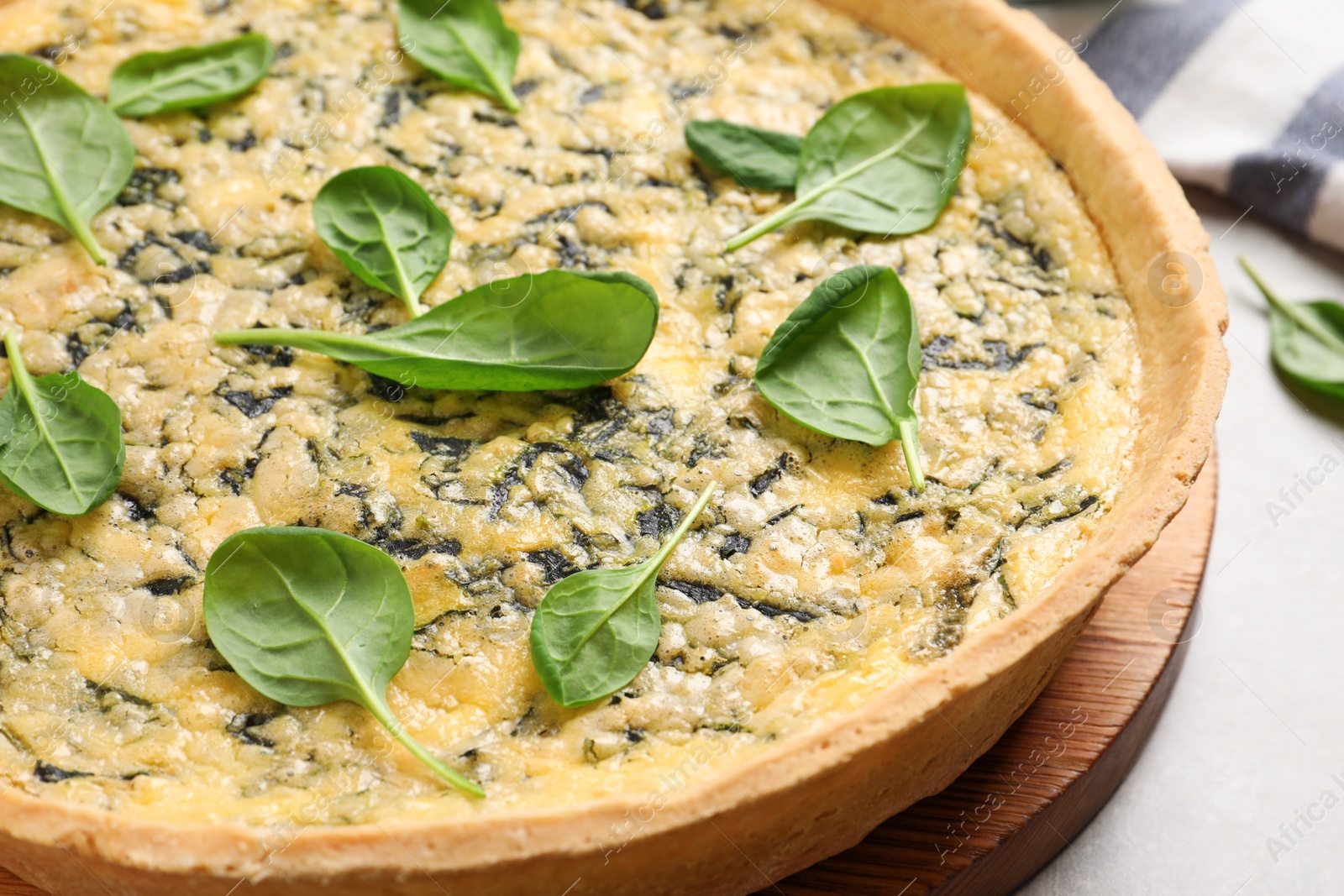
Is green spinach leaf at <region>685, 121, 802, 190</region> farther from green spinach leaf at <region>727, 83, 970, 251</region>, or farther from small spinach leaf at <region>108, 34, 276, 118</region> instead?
small spinach leaf at <region>108, 34, 276, 118</region>

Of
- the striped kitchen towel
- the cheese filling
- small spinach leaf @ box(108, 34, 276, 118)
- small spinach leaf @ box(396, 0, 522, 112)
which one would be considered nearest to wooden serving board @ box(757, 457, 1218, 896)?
the cheese filling

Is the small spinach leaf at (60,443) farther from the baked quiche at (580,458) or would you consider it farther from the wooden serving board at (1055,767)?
the wooden serving board at (1055,767)

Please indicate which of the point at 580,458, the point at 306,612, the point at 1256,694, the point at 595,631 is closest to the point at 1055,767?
the point at 1256,694

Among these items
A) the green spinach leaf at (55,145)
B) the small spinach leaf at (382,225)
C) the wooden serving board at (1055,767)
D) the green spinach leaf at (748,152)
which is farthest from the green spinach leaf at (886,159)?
the green spinach leaf at (55,145)

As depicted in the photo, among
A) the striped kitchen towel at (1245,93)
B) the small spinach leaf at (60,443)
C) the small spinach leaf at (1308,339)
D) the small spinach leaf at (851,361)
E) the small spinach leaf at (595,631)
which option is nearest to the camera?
the small spinach leaf at (595,631)

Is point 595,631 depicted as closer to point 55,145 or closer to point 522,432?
point 522,432
